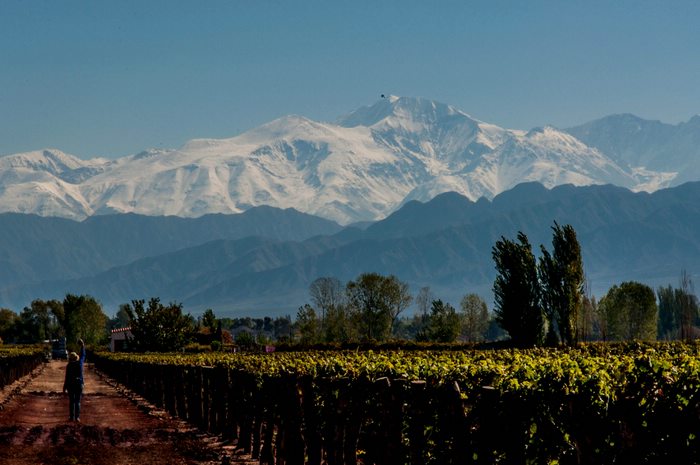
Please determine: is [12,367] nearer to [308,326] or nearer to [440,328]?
[440,328]

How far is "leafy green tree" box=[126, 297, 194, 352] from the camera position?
119 metres

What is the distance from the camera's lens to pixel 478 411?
599 inches

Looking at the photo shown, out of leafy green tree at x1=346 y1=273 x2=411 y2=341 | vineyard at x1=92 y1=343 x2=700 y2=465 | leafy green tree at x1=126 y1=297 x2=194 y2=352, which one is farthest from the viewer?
leafy green tree at x1=346 y1=273 x2=411 y2=341

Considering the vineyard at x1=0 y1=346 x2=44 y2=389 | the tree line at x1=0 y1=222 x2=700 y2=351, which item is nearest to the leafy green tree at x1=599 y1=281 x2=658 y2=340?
the tree line at x1=0 y1=222 x2=700 y2=351

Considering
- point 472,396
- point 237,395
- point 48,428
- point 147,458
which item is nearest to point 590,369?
point 472,396

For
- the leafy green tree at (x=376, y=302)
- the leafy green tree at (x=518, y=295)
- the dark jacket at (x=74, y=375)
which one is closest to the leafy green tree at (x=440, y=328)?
the leafy green tree at (x=376, y=302)

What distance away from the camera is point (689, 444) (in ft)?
35.8

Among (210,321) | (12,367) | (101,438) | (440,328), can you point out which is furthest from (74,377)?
(210,321)

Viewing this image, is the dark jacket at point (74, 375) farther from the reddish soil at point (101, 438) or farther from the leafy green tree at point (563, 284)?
the leafy green tree at point (563, 284)

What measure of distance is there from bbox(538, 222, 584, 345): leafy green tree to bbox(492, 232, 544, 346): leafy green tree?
1.82 meters

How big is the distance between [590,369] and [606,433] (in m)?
4.27

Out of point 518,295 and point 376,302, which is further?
point 376,302

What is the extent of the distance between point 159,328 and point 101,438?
87762 mm

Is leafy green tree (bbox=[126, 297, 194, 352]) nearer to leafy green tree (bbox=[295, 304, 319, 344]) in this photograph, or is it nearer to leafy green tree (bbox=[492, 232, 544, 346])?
leafy green tree (bbox=[492, 232, 544, 346])
